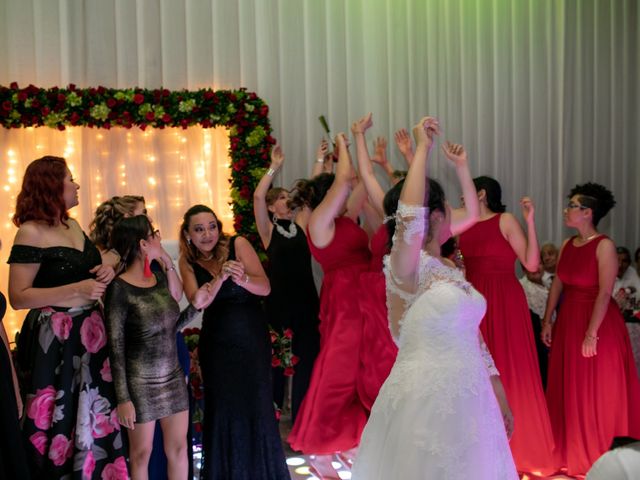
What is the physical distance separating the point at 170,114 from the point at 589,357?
3396mm

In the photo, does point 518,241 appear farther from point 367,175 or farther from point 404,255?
point 404,255

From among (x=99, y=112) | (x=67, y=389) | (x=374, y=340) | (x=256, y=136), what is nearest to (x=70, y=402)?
(x=67, y=389)

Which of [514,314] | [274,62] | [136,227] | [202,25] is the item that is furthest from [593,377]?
[202,25]

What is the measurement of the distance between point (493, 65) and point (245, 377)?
432 cm

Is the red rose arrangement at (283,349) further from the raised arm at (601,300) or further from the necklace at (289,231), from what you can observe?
the raised arm at (601,300)

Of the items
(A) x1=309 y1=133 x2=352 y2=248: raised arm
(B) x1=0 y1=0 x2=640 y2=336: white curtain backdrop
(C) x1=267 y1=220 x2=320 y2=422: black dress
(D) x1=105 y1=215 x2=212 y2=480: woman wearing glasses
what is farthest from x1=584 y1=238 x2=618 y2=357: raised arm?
(B) x1=0 y1=0 x2=640 y2=336: white curtain backdrop

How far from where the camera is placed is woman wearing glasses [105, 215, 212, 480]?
10.2 feet

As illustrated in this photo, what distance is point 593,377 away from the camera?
418 cm

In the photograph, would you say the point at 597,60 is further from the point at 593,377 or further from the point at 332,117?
the point at 593,377

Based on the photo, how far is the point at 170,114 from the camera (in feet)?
17.4

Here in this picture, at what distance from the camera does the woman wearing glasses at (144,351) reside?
3117 mm

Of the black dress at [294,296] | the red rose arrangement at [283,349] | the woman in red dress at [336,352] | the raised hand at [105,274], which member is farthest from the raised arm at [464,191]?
the raised hand at [105,274]

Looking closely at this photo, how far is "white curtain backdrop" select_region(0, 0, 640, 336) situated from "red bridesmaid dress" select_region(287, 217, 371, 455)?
6.58 ft

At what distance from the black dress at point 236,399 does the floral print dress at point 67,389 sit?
465 mm
